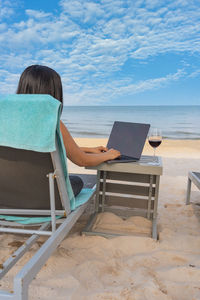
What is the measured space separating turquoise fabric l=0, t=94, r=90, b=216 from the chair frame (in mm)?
105

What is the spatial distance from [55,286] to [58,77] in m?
1.21

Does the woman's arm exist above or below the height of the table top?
above

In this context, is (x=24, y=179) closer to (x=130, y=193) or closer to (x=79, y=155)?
(x=79, y=155)

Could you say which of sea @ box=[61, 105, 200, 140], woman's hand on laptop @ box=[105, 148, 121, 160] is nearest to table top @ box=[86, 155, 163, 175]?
woman's hand on laptop @ box=[105, 148, 121, 160]

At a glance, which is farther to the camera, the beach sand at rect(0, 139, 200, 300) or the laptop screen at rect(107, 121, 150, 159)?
the laptop screen at rect(107, 121, 150, 159)

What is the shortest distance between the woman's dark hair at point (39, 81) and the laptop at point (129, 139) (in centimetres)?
77

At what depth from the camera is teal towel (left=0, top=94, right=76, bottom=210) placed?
1.30m

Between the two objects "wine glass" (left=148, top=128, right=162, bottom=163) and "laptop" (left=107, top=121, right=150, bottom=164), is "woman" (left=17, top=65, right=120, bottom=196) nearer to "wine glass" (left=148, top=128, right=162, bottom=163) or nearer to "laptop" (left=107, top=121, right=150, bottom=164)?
"laptop" (left=107, top=121, right=150, bottom=164)

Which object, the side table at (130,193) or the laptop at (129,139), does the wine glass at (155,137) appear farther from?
the side table at (130,193)

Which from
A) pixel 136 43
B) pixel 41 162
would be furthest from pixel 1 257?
pixel 136 43

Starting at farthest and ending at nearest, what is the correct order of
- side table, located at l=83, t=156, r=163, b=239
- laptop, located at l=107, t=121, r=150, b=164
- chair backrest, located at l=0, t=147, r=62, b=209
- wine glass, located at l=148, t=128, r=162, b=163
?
side table, located at l=83, t=156, r=163, b=239, wine glass, located at l=148, t=128, r=162, b=163, laptop, located at l=107, t=121, r=150, b=164, chair backrest, located at l=0, t=147, r=62, b=209

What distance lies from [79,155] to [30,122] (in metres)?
0.57

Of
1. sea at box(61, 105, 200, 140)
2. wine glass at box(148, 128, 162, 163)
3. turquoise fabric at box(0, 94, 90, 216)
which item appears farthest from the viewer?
sea at box(61, 105, 200, 140)

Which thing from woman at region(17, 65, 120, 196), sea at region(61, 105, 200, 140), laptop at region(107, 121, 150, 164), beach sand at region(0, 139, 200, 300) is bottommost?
sea at region(61, 105, 200, 140)
